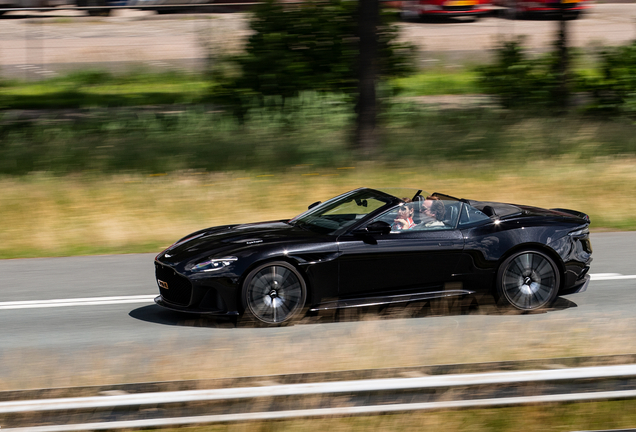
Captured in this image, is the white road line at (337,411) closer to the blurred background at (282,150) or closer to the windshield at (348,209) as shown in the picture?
the blurred background at (282,150)

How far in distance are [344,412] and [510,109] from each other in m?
16.2

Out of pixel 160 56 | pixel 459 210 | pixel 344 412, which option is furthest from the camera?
pixel 160 56

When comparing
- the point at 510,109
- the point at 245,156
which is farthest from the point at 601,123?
the point at 245,156

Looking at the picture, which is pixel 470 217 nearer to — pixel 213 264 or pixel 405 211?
pixel 405 211

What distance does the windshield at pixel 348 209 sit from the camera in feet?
25.3

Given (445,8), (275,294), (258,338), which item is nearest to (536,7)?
(445,8)

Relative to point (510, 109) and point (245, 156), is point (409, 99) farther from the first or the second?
point (245, 156)

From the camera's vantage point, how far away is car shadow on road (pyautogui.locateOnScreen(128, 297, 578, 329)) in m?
7.41

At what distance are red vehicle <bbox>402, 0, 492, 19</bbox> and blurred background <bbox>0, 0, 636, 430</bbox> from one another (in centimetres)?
7

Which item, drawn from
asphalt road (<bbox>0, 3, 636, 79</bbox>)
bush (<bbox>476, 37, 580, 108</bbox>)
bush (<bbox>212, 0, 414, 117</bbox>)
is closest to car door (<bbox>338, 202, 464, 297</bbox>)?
bush (<bbox>212, 0, 414, 117</bbox>)

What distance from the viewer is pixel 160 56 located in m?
23.5

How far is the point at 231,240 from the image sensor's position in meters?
7.52

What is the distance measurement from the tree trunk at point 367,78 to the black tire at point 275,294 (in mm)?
9514

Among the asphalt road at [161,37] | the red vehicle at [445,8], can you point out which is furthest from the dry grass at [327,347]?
the red vehicle at [445,8]
